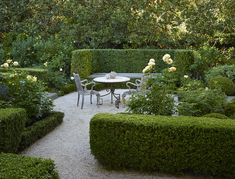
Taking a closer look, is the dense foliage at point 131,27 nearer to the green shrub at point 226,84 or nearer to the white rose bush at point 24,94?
the green shrub at point 226,84

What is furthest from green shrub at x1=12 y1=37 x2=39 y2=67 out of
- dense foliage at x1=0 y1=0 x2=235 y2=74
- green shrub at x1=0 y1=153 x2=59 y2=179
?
green shrub at x1=0 y1=153 x2=59 y2=179

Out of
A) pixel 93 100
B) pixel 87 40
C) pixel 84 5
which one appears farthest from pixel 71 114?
pixel 84 5

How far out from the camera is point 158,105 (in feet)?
17.9

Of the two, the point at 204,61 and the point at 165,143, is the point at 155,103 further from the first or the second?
the point at 204,61

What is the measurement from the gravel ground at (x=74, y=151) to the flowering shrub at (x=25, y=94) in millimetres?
555

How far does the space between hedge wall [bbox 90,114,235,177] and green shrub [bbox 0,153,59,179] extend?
1.47 metres

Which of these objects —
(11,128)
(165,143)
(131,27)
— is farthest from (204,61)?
(11,128)

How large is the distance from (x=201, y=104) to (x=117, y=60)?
7.66m

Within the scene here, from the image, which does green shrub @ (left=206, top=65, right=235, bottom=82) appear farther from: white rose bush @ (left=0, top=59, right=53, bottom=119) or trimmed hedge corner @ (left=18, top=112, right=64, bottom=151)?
white rose bush @ (left=0, top=59, right=53, bottom=119)

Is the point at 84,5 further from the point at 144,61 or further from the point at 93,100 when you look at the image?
the point at 93,100

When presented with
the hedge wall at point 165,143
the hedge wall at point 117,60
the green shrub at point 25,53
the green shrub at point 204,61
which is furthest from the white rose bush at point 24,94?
the green shrub at point 25,53

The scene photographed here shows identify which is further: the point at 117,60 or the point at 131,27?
the point at 131,27

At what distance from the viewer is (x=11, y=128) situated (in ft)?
16.4

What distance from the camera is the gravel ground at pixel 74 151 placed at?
189 inches
